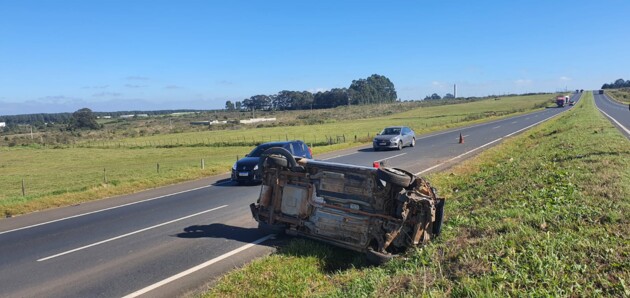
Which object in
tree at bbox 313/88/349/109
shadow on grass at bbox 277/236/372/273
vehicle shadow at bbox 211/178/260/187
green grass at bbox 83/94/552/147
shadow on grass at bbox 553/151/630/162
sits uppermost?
tree at bbox 313/88/349/109

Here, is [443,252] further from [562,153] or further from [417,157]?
[417,157]

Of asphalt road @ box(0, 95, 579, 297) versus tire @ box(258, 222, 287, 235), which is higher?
tire @ box(258, 222, 287, 235)

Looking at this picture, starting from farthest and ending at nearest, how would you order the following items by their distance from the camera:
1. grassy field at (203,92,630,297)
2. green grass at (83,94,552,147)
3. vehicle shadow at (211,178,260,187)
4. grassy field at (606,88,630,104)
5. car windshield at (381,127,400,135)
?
1. grassy field at (606,88,630,104)
2. green grass at (83,94,552,147)
3. car windshield at (381,127,400,135)
4. vehicle shadow at (211,178,260,187)
5. grassy field at (203,92,630,297)

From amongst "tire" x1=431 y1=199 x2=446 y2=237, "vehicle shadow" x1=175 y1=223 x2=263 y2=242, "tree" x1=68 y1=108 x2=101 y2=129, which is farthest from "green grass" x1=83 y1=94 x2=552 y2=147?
"tree" x1=68 y1=108 x2=101 y2=129

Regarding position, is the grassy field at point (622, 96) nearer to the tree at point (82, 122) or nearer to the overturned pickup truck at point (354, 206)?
the overturned pickup truck at point (354, 206)

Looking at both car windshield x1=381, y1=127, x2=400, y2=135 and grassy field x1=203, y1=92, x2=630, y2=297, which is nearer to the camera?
grassy field x1=203, y1=92, x2=630, y2=297

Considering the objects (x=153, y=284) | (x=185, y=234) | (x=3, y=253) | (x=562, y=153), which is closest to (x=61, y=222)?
(x=3, y=253)

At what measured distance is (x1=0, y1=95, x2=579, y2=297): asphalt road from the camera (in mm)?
6359

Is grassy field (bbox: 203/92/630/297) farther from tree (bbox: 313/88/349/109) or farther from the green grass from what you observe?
tree (bbox: 313/88/349/109)

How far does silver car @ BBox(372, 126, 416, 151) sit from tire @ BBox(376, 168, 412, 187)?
20162mm

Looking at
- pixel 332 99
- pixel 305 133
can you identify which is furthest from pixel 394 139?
pixel 332 99

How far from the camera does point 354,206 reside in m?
6.58

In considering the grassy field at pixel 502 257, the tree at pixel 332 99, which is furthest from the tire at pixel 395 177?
the tree at pixel 332 99

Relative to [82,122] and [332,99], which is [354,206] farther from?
[332,99]
